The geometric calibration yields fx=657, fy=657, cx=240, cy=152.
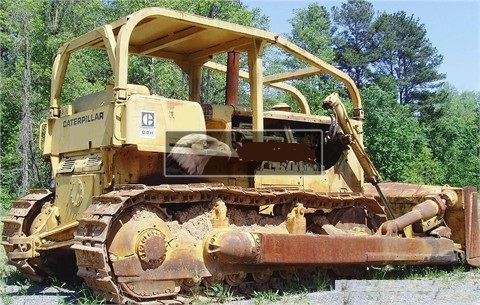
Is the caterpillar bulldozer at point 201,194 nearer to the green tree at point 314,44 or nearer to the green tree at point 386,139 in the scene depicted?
the green tree at point 314,44

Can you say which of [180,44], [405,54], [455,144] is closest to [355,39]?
[405,54]

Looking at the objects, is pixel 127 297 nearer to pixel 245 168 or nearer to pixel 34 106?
pixel 245 168

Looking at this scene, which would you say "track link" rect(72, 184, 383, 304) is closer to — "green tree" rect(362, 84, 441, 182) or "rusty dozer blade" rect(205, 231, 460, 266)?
"rusty dozer blade" rect(205, 231, 460, 266)

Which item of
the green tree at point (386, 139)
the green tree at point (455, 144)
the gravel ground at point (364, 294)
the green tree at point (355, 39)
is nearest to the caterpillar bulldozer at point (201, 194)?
the gravel ground at point (364, 294)

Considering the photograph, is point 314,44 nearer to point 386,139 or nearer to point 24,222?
point 386,139

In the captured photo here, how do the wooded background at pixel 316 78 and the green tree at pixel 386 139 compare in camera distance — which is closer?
the wooded background at pixel 316 78

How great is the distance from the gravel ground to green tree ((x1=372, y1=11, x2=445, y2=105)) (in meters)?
43.7

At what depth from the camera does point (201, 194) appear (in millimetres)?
7098

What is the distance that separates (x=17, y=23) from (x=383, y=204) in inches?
927

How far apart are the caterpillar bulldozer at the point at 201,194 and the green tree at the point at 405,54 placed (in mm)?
42690

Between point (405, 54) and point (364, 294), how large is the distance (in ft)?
153

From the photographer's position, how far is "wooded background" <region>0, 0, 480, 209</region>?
2841 centimetres

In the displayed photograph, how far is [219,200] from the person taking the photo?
23.7 feet

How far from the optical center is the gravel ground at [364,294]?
7.07 meters
